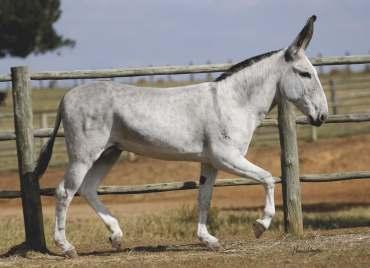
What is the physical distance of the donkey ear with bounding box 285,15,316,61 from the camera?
8250mm

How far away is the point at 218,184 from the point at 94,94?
1.74 meters

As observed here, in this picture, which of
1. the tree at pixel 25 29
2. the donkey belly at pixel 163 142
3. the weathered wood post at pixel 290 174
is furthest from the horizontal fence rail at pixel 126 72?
the tree at pixel 25 29

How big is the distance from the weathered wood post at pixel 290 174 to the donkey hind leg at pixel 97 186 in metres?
1.86

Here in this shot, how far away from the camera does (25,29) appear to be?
29.3 meters

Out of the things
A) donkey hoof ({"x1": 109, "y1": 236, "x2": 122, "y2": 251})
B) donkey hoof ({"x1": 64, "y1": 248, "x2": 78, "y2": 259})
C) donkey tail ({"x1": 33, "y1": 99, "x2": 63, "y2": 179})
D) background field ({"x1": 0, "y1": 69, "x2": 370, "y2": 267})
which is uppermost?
donkey tail ({"x1": 33, "y1": 99, "x2": 63, "y2": 179})

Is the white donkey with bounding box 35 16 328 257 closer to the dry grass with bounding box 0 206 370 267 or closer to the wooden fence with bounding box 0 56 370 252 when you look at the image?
the dry grass with bounding box 0 206 370 267

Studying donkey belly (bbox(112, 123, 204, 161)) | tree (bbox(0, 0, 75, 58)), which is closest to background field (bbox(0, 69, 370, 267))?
donkey belly (bbox(112, 123, 204, 161))

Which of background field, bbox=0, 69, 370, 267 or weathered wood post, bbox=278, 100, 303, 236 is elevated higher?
weathered wood post, bbox=278, 100, 303, 236

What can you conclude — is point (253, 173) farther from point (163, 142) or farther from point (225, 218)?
point (225, 218)

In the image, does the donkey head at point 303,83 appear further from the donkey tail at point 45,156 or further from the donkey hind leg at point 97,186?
the donkey tail at point 45,156

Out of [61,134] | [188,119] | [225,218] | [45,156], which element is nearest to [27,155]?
[45,156]

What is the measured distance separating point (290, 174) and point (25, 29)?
69.9 feet

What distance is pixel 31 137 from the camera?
29.2ft

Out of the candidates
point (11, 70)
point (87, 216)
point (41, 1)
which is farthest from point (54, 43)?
point (11, 70)
